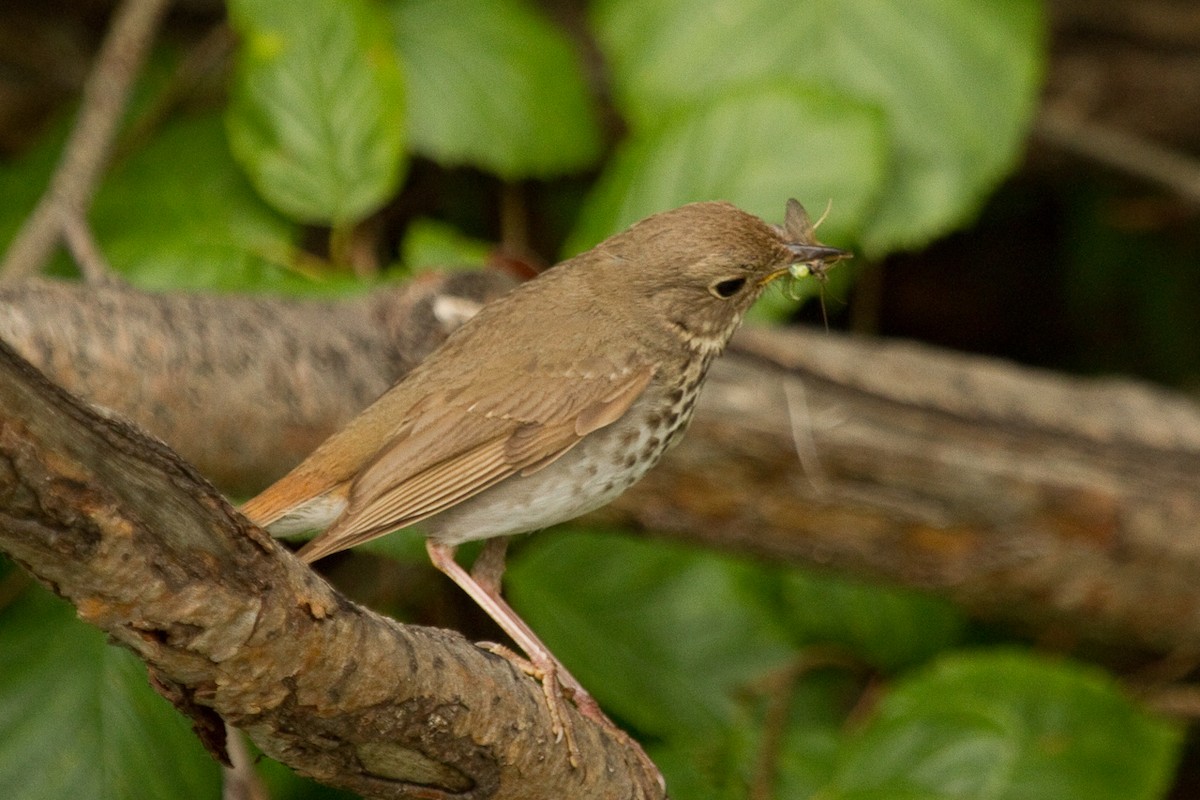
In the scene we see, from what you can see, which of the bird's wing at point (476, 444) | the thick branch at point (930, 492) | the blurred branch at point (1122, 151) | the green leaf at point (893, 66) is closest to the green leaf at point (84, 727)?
the bird's wing at point (476, 444)

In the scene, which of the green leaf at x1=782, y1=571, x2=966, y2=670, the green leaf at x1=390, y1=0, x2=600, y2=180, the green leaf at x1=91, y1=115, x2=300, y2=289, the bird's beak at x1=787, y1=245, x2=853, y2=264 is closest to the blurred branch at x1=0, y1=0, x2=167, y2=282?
the green leaf at x1=91, y1=115, x2=300, y2=289

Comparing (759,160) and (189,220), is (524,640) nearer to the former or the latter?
(759,160)

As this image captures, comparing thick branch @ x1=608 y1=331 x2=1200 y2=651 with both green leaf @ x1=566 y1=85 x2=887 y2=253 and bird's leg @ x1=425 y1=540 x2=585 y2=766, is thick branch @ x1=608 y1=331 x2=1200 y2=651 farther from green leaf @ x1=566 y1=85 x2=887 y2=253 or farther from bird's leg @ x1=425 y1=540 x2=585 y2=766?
bird's leg @ x1=425 y1=540 x2=585 y2=766

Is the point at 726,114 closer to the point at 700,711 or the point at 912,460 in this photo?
the point at 912,460

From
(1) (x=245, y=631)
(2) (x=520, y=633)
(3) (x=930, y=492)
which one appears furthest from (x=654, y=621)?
(1) (x=245, y=631)

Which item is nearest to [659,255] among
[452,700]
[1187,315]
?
[452,700]

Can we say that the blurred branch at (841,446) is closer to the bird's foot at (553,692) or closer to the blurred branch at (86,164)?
the blurred branch at (86,164)
